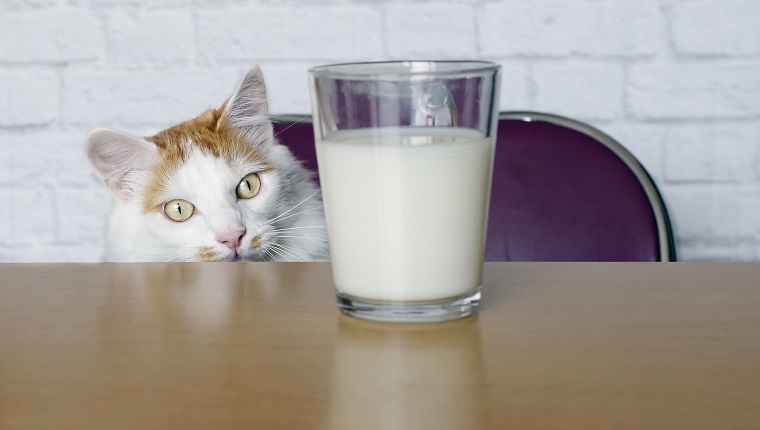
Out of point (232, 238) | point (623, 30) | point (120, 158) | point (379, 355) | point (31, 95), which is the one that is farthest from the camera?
point (31, 95)

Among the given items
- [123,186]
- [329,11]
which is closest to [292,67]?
[329,11]

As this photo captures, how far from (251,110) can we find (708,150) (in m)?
0.69

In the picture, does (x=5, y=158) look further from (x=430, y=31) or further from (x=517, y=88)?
(x=517, y=88)

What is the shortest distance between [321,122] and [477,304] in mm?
120

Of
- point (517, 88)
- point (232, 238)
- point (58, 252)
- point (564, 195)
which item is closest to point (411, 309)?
point (232, 238)

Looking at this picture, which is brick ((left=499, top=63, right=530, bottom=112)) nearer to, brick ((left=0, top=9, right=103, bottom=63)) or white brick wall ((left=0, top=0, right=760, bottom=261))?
white brick wall ((left=0, top=0, right=760, bottom=261))

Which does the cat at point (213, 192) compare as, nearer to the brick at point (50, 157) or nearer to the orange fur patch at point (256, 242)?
the orange fur patch at point (256, 242)

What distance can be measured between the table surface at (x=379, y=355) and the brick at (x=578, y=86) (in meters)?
0.78

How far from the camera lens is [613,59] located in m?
1.30

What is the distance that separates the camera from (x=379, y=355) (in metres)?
0.39

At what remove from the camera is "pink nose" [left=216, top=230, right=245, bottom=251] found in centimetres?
85

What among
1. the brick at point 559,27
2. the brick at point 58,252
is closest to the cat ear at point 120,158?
the brick at point 58,252

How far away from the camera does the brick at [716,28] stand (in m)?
1.30

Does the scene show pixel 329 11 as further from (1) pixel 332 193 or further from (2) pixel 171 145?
(1) pixel 332 193
